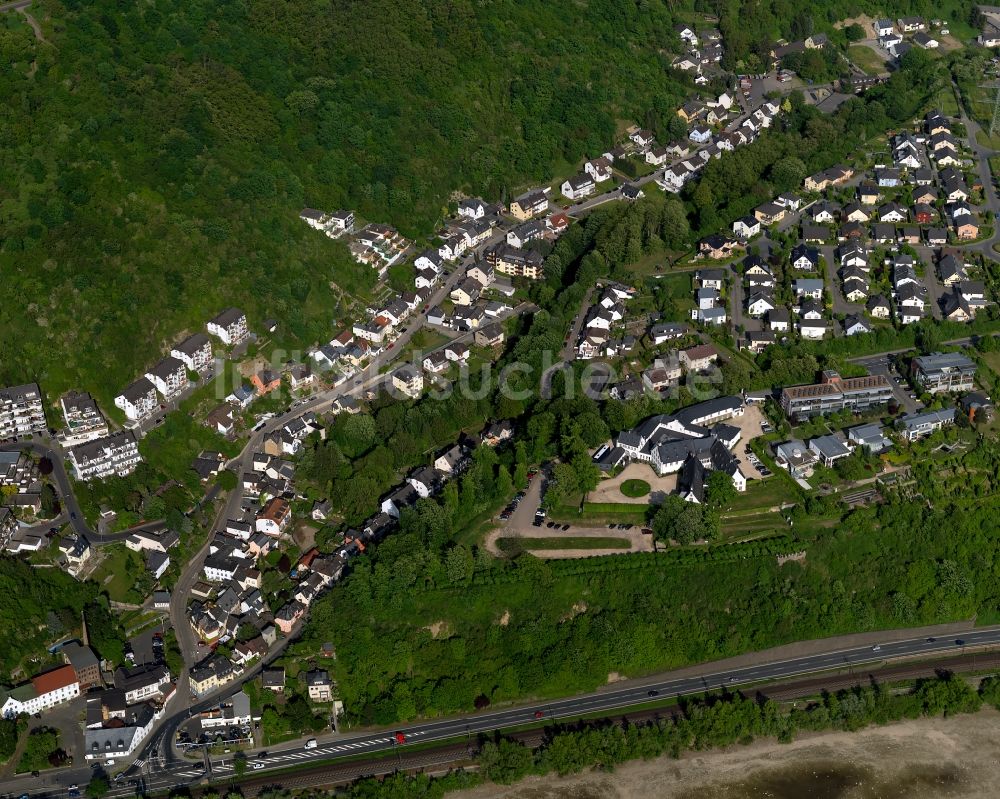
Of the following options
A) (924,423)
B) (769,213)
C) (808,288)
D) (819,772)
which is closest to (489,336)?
(808,288)

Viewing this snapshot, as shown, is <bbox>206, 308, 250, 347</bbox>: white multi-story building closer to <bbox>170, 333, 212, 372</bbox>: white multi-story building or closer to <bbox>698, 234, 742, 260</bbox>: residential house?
<bbox>170, 333, 212, 372</bbox>: white multi-story building

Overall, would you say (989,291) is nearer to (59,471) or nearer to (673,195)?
(673,195)

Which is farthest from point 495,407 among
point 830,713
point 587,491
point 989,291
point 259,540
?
point 989,291

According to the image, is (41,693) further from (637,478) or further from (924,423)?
(924,423)

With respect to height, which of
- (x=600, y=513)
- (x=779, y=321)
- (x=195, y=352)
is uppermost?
(x=195, y=352)

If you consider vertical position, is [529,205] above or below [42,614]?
above
